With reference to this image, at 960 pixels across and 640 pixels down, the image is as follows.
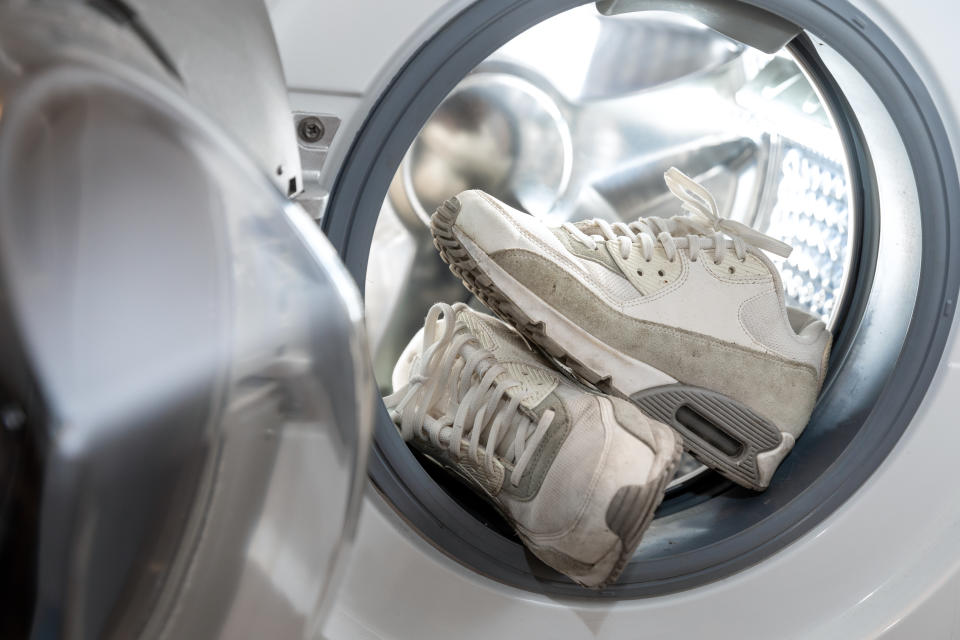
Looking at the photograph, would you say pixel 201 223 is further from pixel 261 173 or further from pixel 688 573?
pixel 688 573

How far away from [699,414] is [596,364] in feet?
0.35

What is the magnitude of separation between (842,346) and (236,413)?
0.63m

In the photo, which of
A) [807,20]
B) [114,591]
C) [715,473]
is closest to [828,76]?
[807,20]

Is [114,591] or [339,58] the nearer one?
[114,591]

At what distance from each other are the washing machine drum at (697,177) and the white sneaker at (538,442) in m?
0.04

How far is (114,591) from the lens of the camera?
1.04 ft

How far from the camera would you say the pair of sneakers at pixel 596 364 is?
593mm

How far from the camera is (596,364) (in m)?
0.67

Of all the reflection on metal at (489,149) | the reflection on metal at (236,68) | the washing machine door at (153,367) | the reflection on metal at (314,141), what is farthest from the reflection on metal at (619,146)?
the washing machine door at (153,367)

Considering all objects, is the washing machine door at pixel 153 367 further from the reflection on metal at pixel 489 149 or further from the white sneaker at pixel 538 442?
the reflection on metal at pixel 489 149

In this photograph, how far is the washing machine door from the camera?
273 mm

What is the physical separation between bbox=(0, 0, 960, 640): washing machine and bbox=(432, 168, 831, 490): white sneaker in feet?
0.21

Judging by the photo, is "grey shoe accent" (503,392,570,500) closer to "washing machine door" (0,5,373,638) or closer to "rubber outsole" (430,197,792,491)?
"rubber outsole" (430,197,792,491)

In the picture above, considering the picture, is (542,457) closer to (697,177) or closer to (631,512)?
(631,512)
